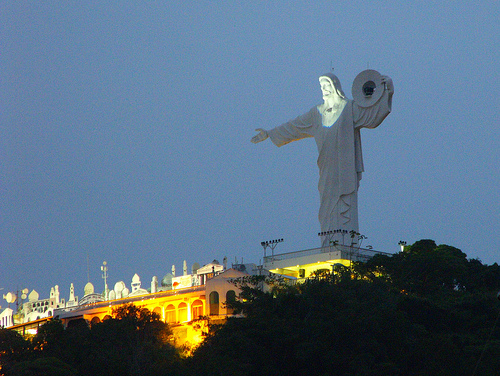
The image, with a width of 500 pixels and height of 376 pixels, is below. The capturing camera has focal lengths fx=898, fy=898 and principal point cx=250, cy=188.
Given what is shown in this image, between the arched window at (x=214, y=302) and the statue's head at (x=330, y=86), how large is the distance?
410 inches

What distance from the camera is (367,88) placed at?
3806 cm

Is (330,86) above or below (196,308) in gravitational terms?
above

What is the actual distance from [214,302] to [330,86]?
1104cm

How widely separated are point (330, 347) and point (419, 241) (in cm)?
1210

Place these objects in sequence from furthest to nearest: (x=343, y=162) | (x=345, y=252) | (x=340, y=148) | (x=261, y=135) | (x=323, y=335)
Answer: (x=261, y=135) < (x=340, y=148) < (x=343, y=162) < (x=345, y=252) < (x=323, y=335)

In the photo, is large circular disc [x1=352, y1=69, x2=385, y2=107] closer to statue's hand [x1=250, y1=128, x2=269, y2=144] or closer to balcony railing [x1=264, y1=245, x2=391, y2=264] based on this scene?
statue's hand [x1=250, y1=128, x2=269, y2=144]

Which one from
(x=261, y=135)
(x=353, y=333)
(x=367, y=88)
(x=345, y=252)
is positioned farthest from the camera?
(x=261, y=135)

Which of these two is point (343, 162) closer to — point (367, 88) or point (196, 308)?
point (367, 88)

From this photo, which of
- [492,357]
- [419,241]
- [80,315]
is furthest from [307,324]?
[80,315]

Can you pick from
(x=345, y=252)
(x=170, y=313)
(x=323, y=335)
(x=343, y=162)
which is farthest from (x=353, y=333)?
(x=343, y=162)

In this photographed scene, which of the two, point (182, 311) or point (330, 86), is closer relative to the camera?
point (182, 311)

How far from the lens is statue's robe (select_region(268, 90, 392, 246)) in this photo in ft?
125

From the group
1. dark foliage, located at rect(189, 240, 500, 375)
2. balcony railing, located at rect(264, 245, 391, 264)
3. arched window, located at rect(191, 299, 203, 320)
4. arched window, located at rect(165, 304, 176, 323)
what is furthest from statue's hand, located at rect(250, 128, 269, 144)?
dark foliage, located at rect(189, 240, 500, 375)

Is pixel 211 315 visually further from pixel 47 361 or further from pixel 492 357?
pixel 492 357
